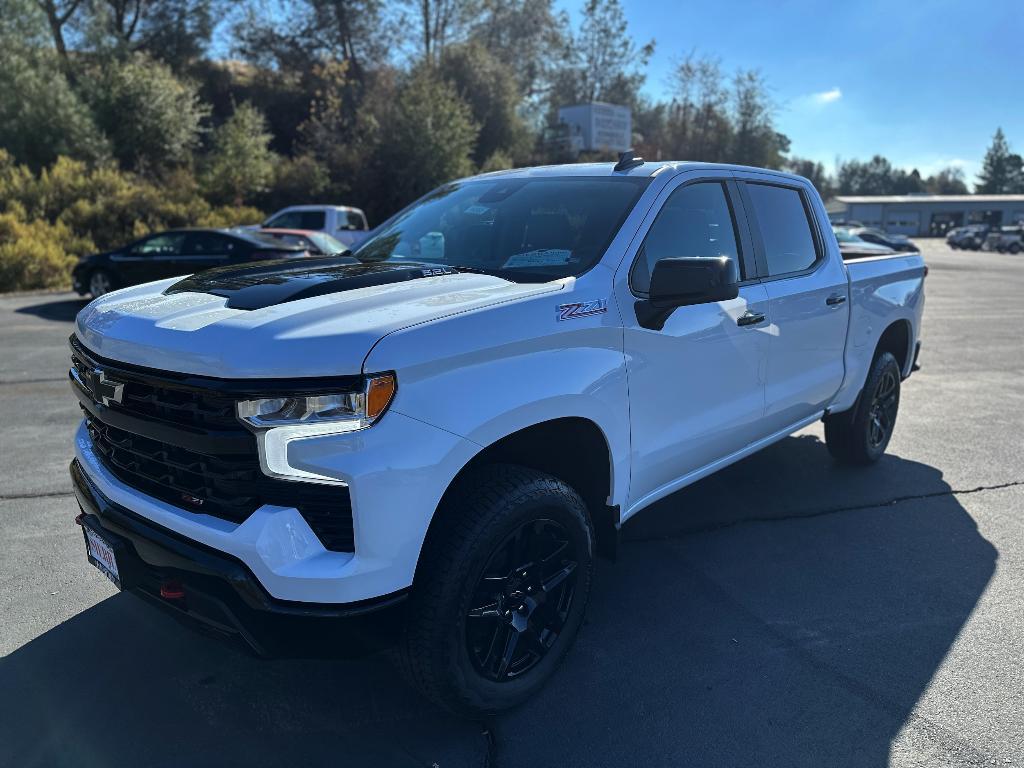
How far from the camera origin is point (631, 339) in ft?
9.87

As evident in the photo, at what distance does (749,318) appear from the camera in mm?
3725

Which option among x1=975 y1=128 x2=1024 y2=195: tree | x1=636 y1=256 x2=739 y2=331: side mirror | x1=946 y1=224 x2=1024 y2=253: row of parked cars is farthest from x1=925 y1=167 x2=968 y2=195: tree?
x1=636 y1=256 x2=739 y2=331: side mirror

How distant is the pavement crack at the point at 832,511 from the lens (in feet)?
14.4

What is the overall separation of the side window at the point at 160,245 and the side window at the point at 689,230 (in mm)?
12248

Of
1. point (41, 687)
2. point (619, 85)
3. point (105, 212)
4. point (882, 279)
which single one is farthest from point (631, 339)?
point (619, 85)

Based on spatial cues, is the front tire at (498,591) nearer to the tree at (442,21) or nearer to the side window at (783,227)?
the side window at (783,227)

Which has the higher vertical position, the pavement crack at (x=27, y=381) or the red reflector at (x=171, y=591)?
the red reflector at (x=171, y=591)

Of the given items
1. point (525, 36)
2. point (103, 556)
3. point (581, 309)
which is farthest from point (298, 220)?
point (525, 36)

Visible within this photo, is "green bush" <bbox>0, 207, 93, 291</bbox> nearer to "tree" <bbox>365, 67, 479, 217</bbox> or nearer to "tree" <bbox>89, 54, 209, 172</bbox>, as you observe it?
"tree" <bbox>89, 54, 209, 172</bbox>

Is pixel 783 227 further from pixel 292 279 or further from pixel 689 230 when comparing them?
pixel 292 279

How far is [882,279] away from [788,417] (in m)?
1.52

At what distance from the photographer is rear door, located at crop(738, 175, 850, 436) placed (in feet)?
13.3

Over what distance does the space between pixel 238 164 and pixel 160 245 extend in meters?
13.4

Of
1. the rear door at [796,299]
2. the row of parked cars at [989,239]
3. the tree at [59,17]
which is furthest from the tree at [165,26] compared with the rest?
the row of parked cars at [989,239]
